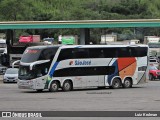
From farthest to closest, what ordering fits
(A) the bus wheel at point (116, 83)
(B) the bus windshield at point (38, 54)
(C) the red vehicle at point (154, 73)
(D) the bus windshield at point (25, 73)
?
(C) the red vehicle at point (154, 73) → (A) the bus wheel at point (116, 83) → (D) the bus windshield at point (25, 73) → (B) the bus windshield at point (38, 54)

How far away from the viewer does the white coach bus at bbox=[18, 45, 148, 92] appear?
33.6 metres

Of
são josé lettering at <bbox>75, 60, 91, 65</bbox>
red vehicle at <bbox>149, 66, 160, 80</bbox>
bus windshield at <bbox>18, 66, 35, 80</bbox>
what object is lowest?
red vehicle at <bbox>149, 66, 160, 80</bbox>

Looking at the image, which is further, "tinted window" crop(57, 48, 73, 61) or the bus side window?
the bus side window

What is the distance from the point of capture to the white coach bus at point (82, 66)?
33.6 m

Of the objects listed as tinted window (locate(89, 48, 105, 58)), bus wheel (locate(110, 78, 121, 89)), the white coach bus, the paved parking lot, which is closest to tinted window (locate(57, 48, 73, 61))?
the white coach bus

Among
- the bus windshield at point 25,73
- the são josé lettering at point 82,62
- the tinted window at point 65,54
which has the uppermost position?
the tinted window at point 65,54

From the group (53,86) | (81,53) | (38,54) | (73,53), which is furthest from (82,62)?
(38,54)

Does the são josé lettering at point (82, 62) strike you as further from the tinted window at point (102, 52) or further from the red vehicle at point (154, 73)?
the red vehicle at point (154, 73)

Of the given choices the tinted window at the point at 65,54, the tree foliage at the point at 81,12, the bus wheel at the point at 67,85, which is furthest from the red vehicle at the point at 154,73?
the tree foliage at the point at 81,12

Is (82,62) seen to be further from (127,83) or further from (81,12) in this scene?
(81,12)

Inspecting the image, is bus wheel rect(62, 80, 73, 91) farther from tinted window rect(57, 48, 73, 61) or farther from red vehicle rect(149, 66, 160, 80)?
red vehicle rect(149, 66, 160, 80)

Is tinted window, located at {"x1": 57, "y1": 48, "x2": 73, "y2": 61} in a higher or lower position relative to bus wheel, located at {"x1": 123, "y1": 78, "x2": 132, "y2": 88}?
higher

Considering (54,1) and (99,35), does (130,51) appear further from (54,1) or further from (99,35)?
(54,1)

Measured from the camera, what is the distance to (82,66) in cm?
3531
